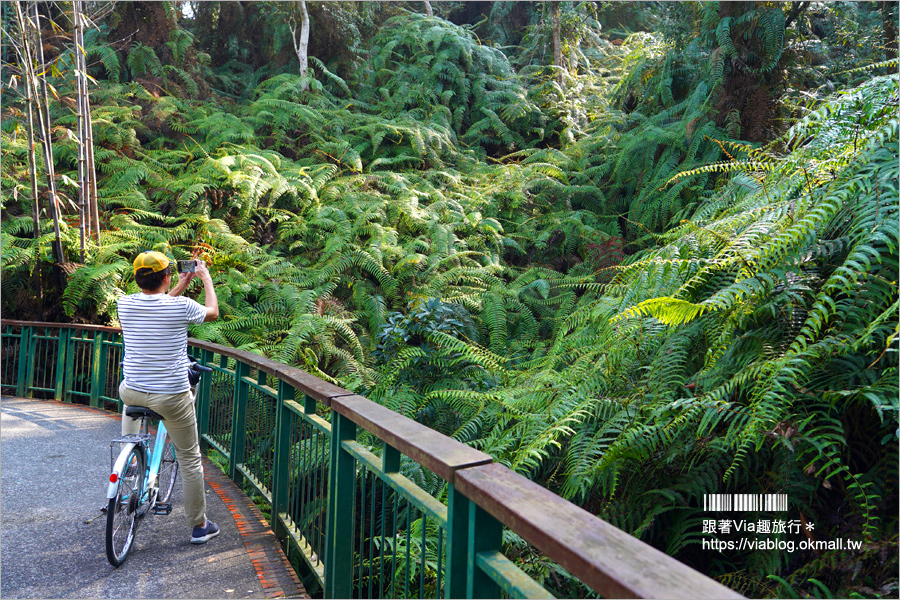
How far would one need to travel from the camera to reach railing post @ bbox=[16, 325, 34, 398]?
27.9 feet

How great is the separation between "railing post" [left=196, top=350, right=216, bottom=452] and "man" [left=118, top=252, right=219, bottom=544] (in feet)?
7.70

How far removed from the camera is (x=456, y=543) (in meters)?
1.66

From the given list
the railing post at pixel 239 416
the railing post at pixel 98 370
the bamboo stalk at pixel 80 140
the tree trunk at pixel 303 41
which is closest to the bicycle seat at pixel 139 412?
the railing post at pixel 239 416

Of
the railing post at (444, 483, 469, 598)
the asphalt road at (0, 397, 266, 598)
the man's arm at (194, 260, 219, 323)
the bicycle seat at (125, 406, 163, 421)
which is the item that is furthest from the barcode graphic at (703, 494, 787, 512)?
the bicycle seat at (125, 406, 163, 421)

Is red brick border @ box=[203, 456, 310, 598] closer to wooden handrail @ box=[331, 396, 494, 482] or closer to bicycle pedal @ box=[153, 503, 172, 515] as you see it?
bicycle pedal @ box=[153, 503, 172, 515]

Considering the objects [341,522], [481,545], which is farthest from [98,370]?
[481,545]

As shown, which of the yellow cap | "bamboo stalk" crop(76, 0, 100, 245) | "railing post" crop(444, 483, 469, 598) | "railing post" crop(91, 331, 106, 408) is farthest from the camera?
"bamboo stalk" crop(76, 0, 100, 245)

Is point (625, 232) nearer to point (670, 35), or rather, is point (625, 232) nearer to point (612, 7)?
point (670, 35)

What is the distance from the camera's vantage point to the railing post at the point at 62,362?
27.0ft

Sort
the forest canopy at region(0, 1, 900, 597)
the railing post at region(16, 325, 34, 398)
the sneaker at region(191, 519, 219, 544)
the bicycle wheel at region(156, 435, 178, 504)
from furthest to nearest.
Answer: the railing post at region(16, 325, 34, 398)
the bicycle wheel at region(156, 435, 178, 504)
the sneaker at region(191, 519, 219, 544)
the forest canopy at region(0, 1, 900, 597)

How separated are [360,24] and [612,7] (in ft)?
30.0

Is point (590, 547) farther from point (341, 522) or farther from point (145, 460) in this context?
point (145, 460)

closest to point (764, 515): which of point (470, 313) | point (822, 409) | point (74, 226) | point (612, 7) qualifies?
point (822, 409)

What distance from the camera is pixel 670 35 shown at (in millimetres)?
11336
